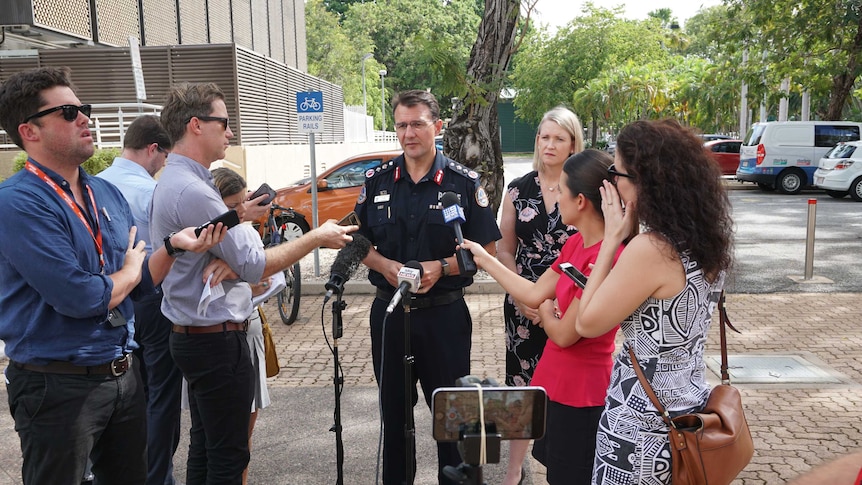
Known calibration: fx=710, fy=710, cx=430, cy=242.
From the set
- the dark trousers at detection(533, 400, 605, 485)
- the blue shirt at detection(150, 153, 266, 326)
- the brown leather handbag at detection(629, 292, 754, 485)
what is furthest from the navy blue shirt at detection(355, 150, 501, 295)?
the brown leather handbag at detection(629, 292, 754, 485)

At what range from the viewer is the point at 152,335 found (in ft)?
13.5

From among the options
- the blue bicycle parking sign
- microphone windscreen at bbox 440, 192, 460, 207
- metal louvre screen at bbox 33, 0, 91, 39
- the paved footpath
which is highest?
metal louvre screen at bbox 33, 0, 91, 39

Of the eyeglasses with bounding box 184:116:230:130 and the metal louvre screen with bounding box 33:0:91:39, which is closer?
the eyeglasses with bounding box 184:116:230:130

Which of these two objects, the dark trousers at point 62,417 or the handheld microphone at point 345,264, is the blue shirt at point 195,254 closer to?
the handheld microphone at point 345,264

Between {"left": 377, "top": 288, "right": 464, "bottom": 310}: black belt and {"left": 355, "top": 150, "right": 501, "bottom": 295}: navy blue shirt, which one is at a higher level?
{"left": 355, "top": 150, "right": 501, "bottom": 295}: navy blue shirt

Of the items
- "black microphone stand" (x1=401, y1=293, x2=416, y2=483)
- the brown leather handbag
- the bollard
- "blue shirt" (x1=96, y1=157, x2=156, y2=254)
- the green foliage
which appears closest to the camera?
the brown leather handbag

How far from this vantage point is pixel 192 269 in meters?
3.28

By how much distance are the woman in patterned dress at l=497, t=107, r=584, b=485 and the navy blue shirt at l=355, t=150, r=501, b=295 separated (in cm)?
35

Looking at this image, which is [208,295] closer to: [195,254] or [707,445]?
[195,254]

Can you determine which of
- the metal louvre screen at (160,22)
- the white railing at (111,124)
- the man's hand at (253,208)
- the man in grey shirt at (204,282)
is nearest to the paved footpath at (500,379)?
the man in grey shirt at (204,282)

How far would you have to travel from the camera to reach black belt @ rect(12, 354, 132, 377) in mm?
2697

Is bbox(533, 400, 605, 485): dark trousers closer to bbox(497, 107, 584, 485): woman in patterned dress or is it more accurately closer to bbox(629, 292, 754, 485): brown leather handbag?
bbox(629, 292, 754, 485): brown leather handbag

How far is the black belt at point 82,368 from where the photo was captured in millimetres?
2697

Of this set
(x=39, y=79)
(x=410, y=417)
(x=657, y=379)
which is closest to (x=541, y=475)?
(x=410, y=417)
